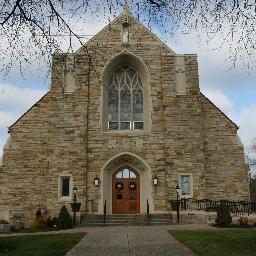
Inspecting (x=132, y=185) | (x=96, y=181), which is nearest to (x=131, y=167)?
(x=132, y=185)

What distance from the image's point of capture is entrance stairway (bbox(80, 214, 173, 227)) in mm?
21359

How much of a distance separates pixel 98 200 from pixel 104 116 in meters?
5.04

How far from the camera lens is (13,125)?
82.8 feet

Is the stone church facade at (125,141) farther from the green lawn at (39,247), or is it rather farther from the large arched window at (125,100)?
the green lawn at (39,247)

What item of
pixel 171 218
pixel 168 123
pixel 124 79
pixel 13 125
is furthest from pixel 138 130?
pixel 13 125

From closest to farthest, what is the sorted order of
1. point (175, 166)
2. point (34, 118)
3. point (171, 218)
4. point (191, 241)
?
point (191, 241), point (171, 218), point (175, 166), point (34, 118)

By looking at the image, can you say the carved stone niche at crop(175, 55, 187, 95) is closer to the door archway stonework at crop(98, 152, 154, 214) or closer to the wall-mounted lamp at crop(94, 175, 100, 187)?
the door archway stonework at crop(98, 152, 154, 214)

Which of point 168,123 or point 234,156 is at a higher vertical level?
point 168,123

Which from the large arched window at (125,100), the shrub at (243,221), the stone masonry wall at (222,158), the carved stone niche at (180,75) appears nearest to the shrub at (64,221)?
the large arched window at (125,100)

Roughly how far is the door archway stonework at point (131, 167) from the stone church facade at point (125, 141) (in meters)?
0.06

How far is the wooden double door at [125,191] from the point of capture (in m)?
24.7

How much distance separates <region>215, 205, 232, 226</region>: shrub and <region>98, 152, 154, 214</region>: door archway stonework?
15.5ft

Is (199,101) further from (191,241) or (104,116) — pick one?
(191,241)

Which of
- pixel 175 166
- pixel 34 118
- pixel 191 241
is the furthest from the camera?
pixel 34 118
